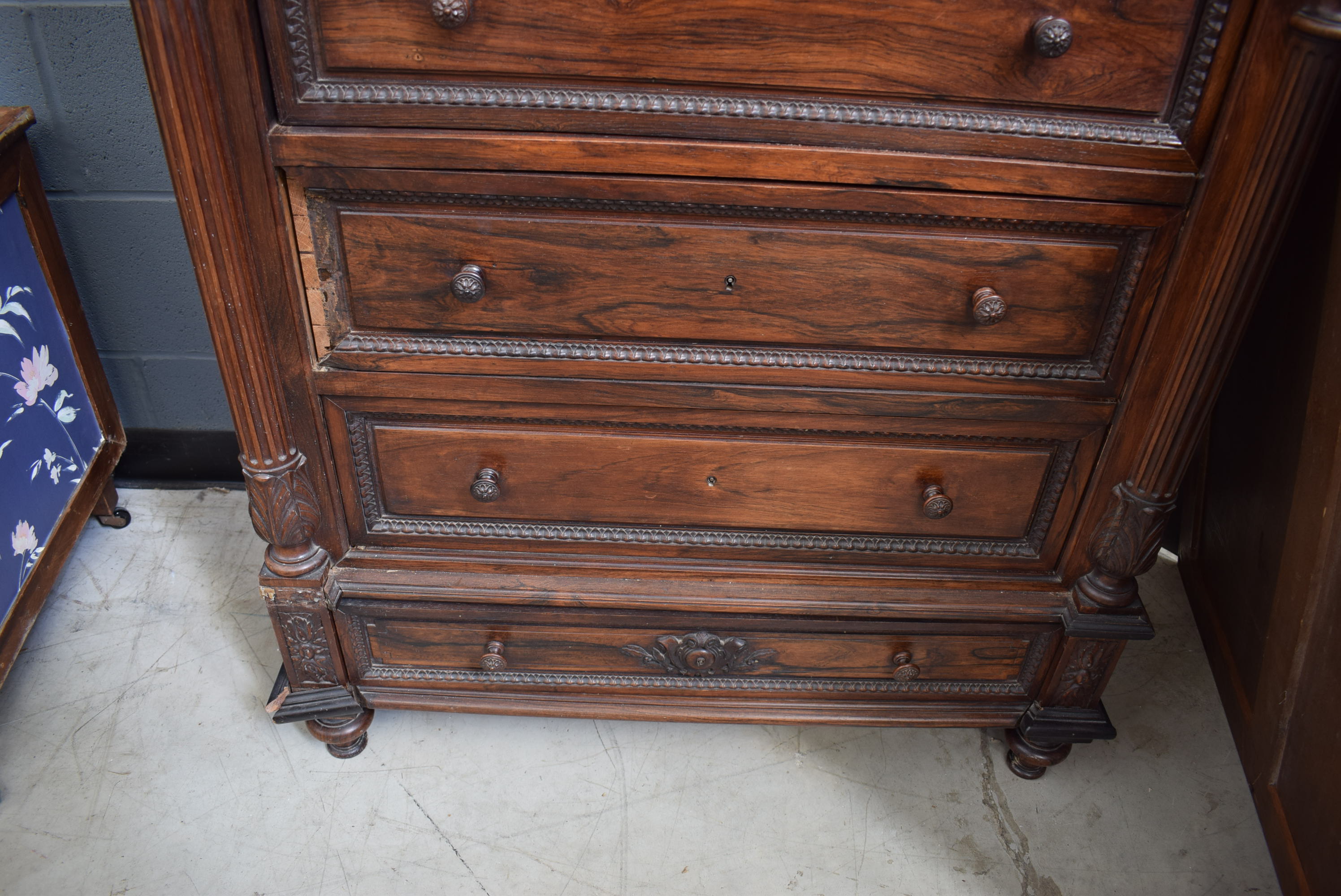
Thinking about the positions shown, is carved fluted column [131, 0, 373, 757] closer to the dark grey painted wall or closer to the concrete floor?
the concrete floor

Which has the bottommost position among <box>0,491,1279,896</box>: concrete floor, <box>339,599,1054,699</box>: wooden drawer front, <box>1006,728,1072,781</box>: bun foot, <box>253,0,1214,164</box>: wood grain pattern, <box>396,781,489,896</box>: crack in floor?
<box>396,781,489,896</box>: crack in floor

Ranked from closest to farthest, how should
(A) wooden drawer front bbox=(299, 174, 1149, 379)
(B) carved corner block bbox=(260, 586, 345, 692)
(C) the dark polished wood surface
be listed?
(A) wooden drawer front bbox=(299, 174, 1149, 379) → (C) the dark polished wood surface → (B) carved corner block bbox=(260, 586, 345, 692)

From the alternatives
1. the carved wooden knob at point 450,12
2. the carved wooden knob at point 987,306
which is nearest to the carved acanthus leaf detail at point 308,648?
the carved wooden knob at point 450,12

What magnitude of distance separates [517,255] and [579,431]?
27 centimetres

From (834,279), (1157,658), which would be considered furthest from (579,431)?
(1157,658)

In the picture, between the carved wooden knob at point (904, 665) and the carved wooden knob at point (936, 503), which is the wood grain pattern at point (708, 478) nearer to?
the carved wooden knob at point (936, 503)

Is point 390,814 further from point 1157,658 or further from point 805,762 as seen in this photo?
point 1157,658

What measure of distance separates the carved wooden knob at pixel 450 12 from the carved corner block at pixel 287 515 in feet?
2.06

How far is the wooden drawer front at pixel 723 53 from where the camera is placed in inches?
40.1

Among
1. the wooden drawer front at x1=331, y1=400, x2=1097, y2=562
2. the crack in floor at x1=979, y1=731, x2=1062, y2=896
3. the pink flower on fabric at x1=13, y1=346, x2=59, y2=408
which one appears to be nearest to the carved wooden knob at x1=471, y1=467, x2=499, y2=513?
the wooden drawer front at x1=331, y1=400, x2=1097, y2=562

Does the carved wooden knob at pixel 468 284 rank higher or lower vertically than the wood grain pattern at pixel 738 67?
lower

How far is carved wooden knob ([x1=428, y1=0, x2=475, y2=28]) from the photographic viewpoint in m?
0.99

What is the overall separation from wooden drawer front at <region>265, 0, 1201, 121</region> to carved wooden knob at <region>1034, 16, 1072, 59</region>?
20 millimetres

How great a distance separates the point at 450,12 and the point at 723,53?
0.29 m
